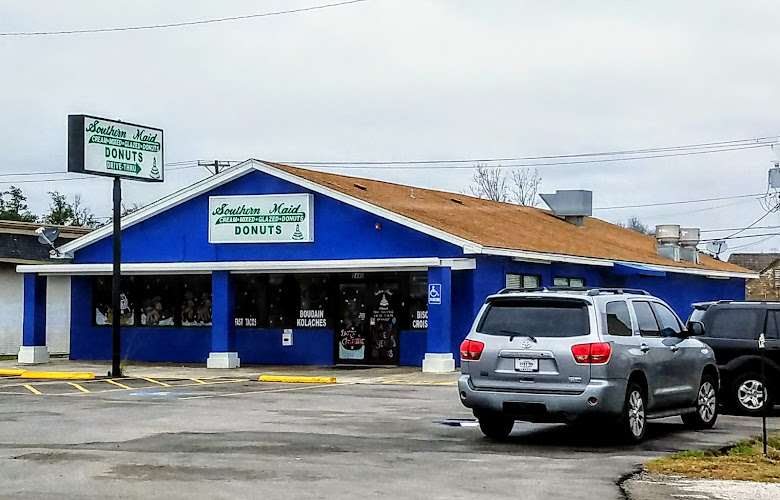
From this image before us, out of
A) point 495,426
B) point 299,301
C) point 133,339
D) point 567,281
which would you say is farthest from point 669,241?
point 495,426

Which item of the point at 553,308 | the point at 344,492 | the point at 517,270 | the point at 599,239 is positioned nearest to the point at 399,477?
the point at 344,492

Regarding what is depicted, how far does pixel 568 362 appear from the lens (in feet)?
42.7

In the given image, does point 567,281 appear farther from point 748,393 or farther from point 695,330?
point 695,330

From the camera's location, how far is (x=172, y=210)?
31703mm

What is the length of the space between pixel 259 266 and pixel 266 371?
2.74m

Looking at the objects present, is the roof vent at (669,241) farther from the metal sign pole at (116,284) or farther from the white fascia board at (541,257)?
the metal sign pole at (116,284)

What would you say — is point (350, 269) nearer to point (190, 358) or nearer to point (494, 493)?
point (190, 358)

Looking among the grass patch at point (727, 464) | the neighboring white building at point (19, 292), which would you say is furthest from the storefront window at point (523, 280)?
the grass patch at point (727, 464)

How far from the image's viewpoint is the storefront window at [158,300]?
3259 cm

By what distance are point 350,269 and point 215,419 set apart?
12.1 metres

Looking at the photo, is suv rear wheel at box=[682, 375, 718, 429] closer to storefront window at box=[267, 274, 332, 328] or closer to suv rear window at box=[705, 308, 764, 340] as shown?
suv rear window at box=[705, 308, 764, 340]

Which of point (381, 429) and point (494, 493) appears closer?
point (494, 493)

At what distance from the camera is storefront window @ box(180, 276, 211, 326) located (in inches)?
1259

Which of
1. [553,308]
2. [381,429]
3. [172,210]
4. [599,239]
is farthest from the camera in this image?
[599,239]
